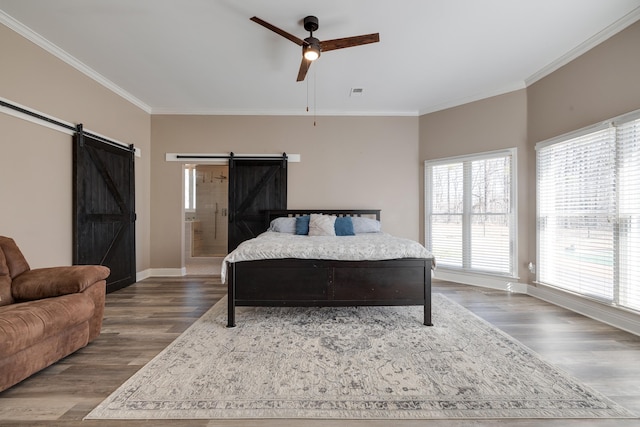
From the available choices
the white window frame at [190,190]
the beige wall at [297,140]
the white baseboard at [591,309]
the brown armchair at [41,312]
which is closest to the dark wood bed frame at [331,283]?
the brown armchair at [41,312]

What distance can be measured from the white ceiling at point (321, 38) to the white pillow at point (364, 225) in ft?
6.51

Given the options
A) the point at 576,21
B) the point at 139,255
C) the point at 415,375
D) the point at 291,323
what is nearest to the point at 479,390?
the point at 415,375

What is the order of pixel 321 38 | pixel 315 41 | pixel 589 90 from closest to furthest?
pixel 315 41 → pixel 321 38 → pixel 589 90

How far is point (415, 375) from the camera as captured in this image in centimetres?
187

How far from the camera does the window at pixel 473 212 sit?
406 centimetres

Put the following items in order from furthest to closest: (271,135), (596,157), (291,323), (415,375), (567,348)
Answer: (271,135), (596,157), (291,323), (567,348), (415,375)

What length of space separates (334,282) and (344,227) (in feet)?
5.14

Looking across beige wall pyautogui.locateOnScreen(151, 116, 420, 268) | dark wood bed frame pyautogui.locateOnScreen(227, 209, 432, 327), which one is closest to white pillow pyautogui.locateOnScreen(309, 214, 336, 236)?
beige wall pyautogui.locateOnScreen(151, 116, 420, 268)

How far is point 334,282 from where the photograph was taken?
274 centimetres

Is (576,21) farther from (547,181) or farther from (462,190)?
(462,190)

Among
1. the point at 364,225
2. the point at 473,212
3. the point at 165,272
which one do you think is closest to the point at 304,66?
the point at 364,225

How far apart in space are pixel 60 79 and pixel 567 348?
5.89 meters

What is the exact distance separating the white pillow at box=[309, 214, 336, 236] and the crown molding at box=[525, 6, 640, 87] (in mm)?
3410

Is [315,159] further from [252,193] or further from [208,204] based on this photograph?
[208,204]
